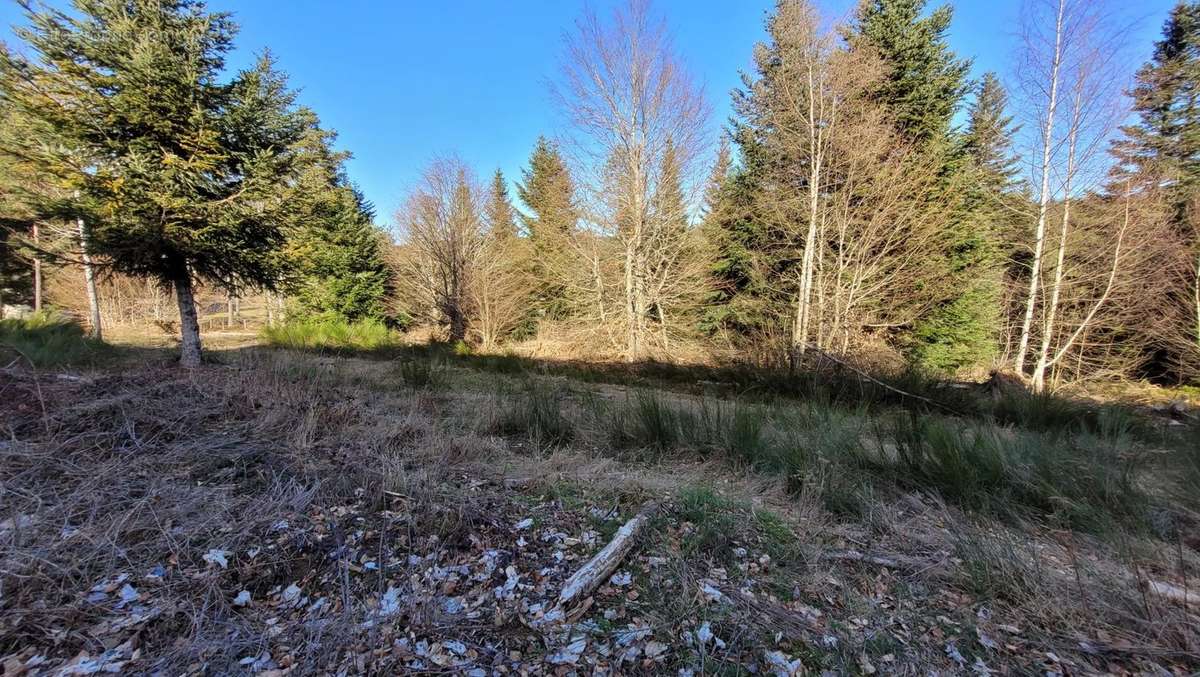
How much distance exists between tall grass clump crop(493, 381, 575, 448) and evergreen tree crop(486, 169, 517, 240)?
15.3 meters

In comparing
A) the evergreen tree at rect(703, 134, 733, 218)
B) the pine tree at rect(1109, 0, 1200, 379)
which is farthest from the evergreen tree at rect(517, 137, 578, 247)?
the pine tree at rect(1109, 0, 1200, 379)

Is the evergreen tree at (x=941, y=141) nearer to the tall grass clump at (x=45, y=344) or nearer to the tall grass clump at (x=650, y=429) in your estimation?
the tall grass clump at (x=650, y=429)

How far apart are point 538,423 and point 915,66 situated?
1531cm

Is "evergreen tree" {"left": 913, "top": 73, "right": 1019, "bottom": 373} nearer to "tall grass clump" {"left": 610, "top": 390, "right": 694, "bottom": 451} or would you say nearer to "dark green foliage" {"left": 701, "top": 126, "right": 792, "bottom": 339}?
"dark green foliage" {"left": 701, "top": 126, "right": 792, "bottom": 339}

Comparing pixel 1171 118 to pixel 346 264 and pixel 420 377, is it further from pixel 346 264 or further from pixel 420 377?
pixel 346 264

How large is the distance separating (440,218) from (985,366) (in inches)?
789

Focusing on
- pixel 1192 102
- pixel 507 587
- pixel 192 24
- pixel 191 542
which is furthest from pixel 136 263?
pixel 1192 102

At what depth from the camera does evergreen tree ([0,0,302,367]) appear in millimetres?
6301

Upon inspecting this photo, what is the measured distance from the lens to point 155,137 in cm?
690

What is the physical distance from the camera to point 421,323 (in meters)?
20.7

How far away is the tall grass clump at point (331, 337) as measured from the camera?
1310cm

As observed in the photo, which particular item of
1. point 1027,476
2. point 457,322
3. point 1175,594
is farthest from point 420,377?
point 457,322

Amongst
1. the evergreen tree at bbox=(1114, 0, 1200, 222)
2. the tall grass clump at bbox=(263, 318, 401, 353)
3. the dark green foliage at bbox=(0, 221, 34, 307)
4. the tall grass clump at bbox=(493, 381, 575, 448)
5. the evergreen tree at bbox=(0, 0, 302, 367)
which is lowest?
the tall grass clump at bbox=(493, 381, 575, 448)

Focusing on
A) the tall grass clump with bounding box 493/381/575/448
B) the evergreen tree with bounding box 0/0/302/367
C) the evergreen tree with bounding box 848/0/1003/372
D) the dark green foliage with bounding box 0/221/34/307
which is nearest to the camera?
the tall grass clump with bounding box 493/381/575/448
